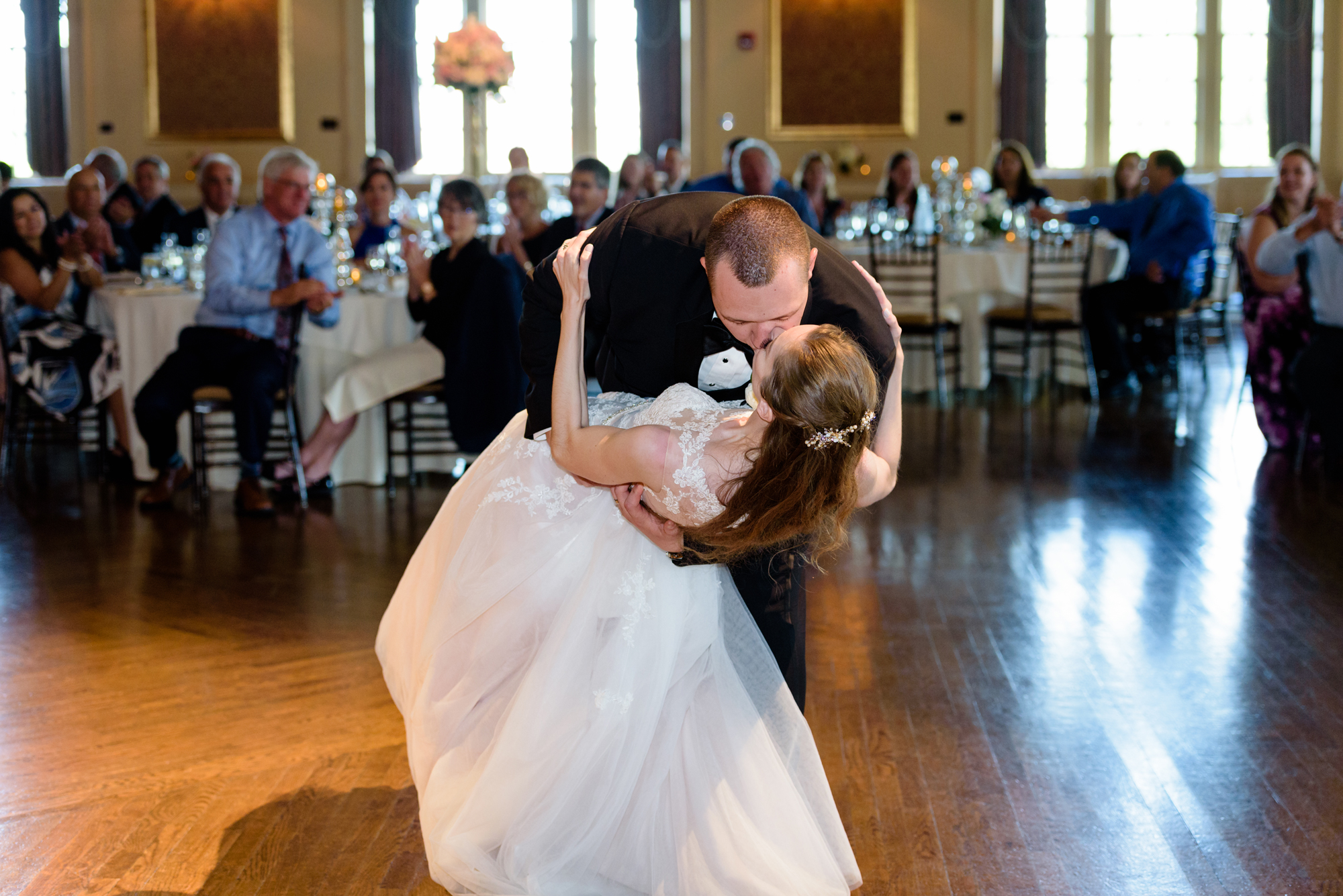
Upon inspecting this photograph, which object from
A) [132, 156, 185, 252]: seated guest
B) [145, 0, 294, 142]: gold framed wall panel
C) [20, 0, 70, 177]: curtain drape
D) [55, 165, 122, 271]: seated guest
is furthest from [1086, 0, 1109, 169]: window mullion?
[20, 0, 70, 177]: curtain drape

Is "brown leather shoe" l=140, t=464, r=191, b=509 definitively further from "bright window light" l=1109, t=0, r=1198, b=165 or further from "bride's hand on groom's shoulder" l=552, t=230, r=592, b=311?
"bright window light" l=1109, t=0, r=1198, b=165

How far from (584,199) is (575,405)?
12.1ft

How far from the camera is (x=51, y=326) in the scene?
5438mm

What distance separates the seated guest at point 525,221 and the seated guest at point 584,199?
3.2 inches

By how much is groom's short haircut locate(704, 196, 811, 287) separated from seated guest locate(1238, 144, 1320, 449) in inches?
176

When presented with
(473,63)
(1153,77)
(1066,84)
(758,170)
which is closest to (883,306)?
(758,170)

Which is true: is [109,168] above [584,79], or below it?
below

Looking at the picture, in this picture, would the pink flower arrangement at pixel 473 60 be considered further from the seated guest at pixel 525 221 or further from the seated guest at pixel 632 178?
the seated guest at pixel 632 178

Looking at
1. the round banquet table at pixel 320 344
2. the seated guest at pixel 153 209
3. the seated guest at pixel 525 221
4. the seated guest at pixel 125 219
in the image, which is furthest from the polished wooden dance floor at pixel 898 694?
the seated guest at pixel 153 209

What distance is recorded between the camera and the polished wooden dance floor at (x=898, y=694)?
2.33 metres

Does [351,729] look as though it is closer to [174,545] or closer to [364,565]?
[364,565]

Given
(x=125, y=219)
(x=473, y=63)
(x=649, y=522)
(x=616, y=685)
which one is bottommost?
(x=616, y=685)

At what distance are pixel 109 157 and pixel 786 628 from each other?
302 inches

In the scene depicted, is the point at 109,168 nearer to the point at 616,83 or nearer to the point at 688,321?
the point at 616,83
